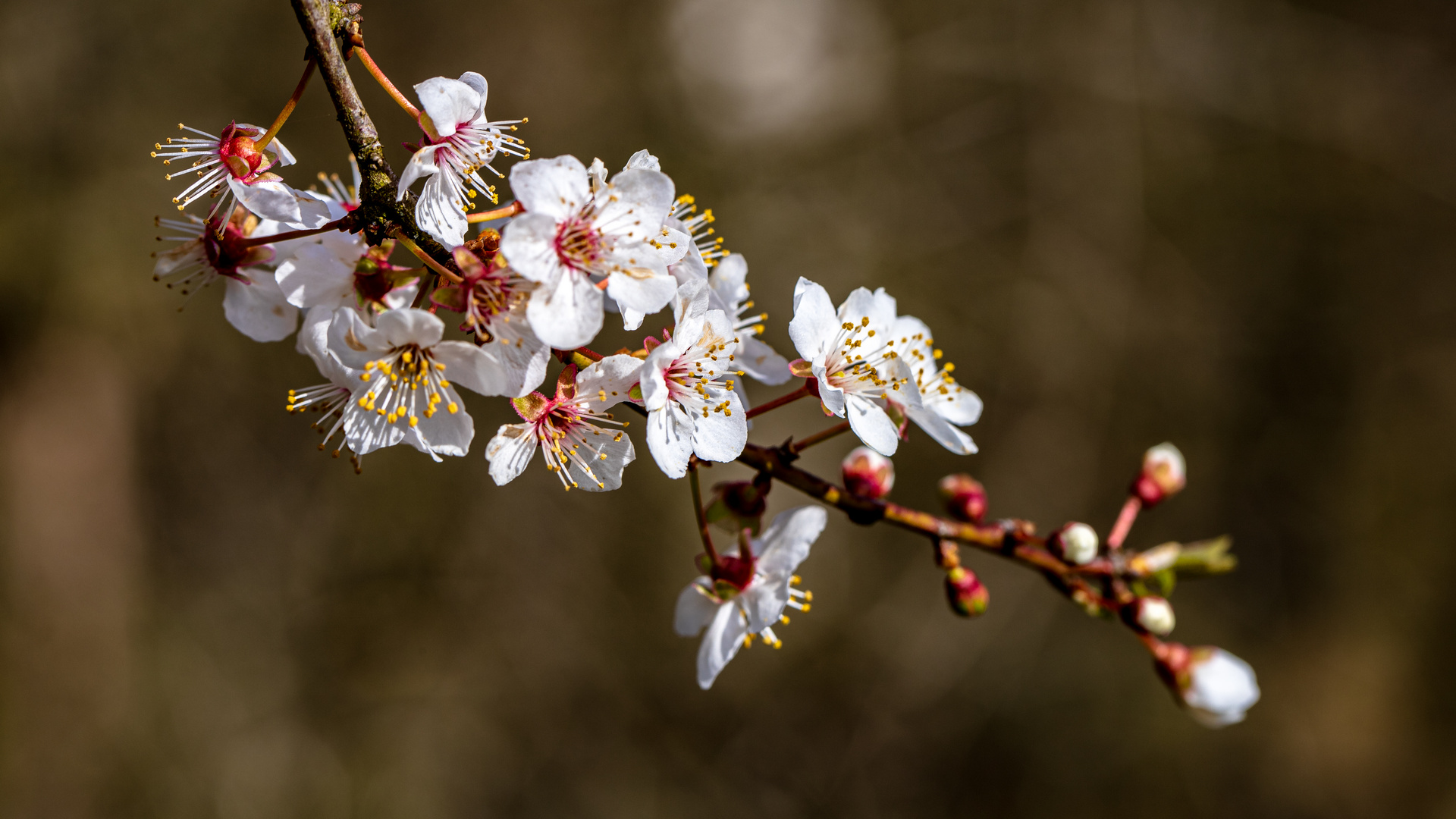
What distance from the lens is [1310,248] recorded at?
3.15 meters

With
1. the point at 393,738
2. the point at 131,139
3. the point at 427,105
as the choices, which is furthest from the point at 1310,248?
the point at 131,139

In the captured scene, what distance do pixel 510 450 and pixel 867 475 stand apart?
1.33 ft

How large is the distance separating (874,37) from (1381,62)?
83.2 inches

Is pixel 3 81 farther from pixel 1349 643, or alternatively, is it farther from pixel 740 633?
pixel 1349 643

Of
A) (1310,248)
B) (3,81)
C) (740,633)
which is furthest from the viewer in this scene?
(1310,248)

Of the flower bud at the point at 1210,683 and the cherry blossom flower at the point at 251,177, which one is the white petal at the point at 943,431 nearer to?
the flower bud at the point at 1210,683

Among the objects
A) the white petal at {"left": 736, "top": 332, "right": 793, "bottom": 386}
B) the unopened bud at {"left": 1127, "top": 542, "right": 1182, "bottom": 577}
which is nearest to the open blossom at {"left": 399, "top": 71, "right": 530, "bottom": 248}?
the white petal at {"left": 736, "top": 332, "right": 793, "bottom": 386}

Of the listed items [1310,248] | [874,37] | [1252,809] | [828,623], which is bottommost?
[1252,809]

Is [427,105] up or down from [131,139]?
up

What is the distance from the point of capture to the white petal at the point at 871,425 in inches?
27.0

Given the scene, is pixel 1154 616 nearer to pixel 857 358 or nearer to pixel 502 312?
pixel 857 358

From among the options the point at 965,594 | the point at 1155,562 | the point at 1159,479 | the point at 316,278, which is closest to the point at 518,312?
the point at 316,278

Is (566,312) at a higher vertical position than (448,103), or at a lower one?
lower

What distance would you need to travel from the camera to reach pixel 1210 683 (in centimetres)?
90
